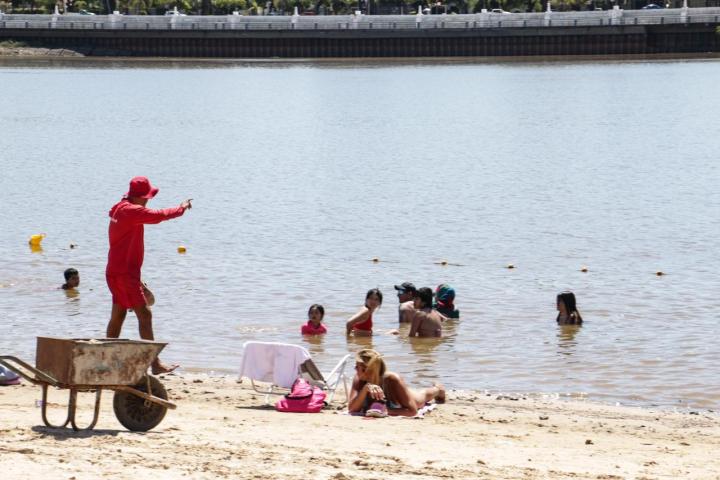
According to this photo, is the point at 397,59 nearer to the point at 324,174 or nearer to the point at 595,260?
the point at 324,174

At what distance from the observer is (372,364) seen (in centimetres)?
1131

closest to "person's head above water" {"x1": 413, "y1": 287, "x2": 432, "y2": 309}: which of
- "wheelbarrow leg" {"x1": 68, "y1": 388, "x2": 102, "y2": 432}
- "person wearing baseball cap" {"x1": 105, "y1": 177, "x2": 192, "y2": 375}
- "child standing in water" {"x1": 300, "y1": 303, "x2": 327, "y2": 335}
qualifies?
"child standing in water" {"x1": 300, "y1": 303, "x2": 327, "y2": 335}

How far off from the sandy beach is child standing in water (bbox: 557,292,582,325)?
13.9ft

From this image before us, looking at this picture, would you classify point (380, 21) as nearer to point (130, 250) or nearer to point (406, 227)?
point (406, 227)

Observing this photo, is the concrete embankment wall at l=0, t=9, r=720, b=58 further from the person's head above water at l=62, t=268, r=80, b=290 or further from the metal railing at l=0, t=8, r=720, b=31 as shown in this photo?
the person's head above water at l=62, t=268, r=80, b=290

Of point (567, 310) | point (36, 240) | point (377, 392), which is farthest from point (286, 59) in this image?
point (377, 392)

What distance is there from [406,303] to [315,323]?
1.25 metres

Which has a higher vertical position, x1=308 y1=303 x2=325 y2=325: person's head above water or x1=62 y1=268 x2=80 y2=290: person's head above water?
x1=308 y1=303 x2=325 y2=325: person's head above water

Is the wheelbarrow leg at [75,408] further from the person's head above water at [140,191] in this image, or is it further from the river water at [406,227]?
the river water at [406,227]

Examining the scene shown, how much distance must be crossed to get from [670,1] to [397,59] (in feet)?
109

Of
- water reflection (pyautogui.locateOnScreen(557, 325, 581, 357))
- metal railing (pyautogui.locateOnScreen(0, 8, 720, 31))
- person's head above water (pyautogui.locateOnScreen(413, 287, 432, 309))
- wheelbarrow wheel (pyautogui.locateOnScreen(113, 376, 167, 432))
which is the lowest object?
water reflection (pyautogui.locateOnScreen(557, 325, 581, 357))

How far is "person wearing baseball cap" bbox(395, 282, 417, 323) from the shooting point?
16.6 meters

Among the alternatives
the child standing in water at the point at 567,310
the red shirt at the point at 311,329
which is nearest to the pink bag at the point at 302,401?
the red shirt at the point at 311,329

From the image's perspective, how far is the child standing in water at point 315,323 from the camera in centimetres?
1611
